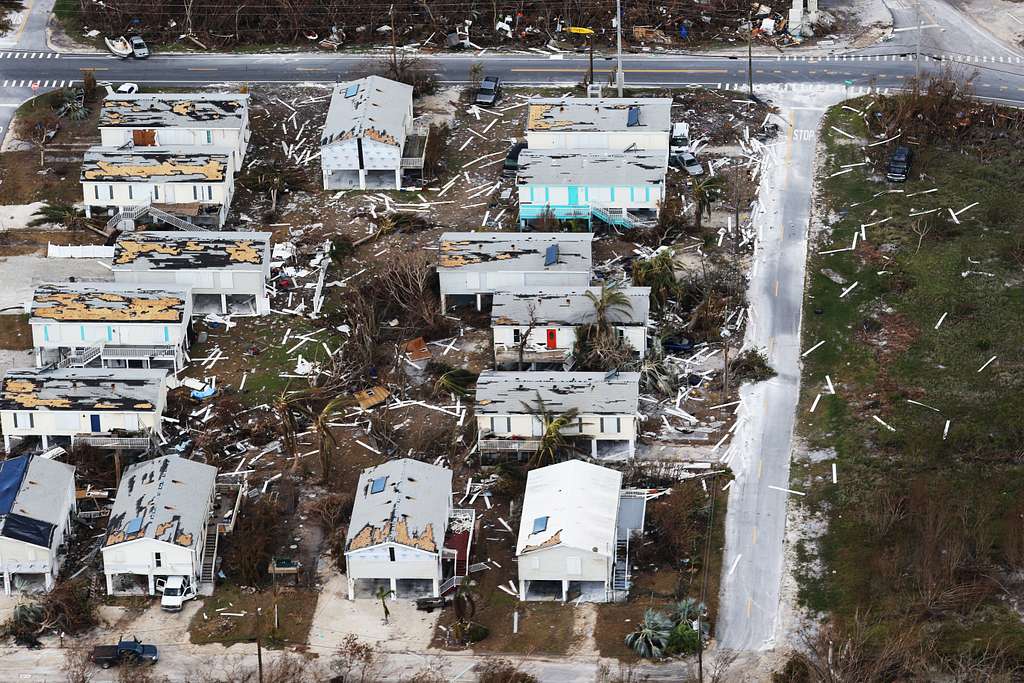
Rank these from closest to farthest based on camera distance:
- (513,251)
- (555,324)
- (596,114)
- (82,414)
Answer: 1. (82,414)
2. (555,324)
3. (513,251)
4. (596,114)

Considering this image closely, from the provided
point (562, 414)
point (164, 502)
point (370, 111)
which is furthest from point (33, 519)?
point (370, 111)

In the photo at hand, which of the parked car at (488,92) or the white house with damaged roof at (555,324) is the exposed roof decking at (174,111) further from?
the white house with damaged roof at (555,324)

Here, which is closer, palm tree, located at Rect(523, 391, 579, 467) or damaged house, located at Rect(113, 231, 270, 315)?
palm tree, located at Rect(523, 391, 579, 467)

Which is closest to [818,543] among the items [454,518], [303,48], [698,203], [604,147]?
[454,518]

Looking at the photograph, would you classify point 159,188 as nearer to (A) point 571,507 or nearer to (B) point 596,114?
(B) point 596,114

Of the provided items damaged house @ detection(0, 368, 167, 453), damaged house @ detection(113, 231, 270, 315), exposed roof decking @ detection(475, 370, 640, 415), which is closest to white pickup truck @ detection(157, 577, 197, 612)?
damaged house @ detection(0, 368, 167, 453)

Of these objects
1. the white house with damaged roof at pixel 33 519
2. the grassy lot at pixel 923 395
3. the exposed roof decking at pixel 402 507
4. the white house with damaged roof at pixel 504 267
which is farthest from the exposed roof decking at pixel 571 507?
the white house with damaged roof at pixel 33 519

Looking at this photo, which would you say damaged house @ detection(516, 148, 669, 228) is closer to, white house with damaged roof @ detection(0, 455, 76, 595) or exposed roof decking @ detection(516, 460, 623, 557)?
exposed roof decking @ detection(516, 460, 623, 557)
